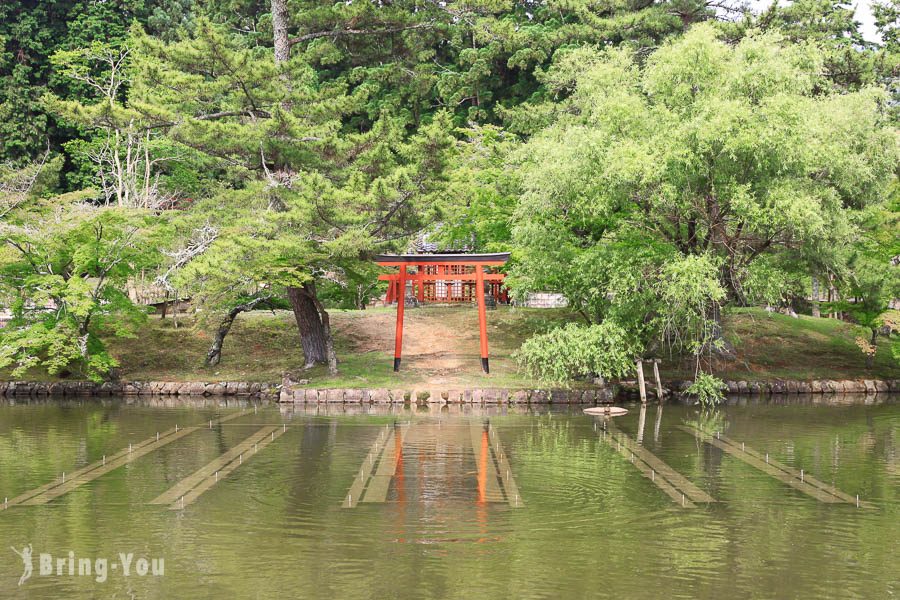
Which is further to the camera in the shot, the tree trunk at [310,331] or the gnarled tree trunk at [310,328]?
the tree trunk at [310,331]

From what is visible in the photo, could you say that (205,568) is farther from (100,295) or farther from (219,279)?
(100,295)

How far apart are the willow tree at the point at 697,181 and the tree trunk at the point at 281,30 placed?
797 cm

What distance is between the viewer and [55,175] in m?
43.4

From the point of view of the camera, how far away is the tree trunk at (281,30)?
90.3ft

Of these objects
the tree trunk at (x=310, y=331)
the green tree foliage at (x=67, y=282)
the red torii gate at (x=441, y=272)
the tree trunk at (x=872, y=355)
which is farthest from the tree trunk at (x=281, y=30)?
the tree trunk at (x=872, y=355)

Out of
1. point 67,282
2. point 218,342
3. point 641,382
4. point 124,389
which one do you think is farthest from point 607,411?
point 67,282

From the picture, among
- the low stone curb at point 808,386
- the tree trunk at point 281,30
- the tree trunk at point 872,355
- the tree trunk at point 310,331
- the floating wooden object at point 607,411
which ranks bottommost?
the floating wooden object at point 607,411

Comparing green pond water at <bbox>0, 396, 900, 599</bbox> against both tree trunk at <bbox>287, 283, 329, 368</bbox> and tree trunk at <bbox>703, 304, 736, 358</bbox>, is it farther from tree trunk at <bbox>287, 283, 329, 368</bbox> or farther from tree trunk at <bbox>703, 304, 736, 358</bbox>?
tree trunk at <bbox>287, 283, 329, 368</bbox>

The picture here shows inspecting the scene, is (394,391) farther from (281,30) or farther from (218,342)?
(281,30)

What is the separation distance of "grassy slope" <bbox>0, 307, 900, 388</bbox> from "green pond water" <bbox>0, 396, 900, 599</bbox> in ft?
20.2

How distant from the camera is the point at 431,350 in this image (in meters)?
28.8

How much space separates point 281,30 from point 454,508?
19827 millimetres

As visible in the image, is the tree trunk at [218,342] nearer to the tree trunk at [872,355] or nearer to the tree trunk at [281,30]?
the tree trunk at [281,30]

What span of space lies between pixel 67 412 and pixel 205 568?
14.8 metres
